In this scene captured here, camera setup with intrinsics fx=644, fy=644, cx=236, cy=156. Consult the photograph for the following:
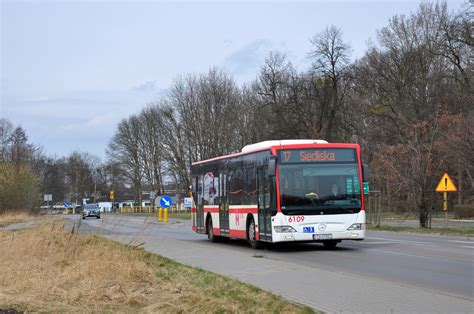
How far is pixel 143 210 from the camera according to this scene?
86.1 m

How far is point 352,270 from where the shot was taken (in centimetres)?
1408

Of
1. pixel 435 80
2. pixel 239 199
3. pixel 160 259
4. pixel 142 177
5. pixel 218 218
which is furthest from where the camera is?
pixel 142 177

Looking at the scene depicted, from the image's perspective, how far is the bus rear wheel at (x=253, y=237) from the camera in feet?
66.4

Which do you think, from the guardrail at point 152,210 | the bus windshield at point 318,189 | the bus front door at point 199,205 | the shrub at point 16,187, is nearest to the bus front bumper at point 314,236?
the bus windshield at point 318,189

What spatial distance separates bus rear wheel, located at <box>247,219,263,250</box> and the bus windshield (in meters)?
2.30

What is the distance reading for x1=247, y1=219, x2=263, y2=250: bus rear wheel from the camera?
66.4 ft

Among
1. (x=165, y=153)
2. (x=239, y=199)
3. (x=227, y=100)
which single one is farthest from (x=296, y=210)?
(x=165, y=153)

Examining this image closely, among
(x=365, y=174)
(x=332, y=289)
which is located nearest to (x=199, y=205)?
(x=365, y=174)

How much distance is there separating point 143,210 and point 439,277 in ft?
248

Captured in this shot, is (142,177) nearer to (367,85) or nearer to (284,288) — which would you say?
(367,85)

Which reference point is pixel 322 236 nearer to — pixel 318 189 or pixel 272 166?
pixel 318 189

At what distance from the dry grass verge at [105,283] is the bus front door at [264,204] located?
14.0ft

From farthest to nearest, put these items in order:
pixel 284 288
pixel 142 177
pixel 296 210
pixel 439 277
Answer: pixel 142 177, pixel 296 210, pixel 439 277, pixel 284 288

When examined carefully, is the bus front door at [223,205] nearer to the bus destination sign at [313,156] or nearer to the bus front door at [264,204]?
the bus front door at [264,204]
